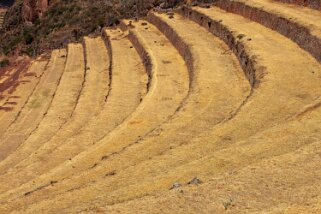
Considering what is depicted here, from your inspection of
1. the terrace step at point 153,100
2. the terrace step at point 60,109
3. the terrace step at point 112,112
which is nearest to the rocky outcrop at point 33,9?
the terrace step at point 60,109

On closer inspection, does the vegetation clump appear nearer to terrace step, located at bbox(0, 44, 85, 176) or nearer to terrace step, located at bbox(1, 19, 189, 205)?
terrace step, located at bbox(0, 44, 85, 176)

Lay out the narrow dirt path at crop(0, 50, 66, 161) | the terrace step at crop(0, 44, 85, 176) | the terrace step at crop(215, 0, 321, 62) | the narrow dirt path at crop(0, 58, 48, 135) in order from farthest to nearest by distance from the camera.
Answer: the narrow dirt path at crop(0, 58, 48, 135) < the narrow dirt path at crop(0, 50, 66, 161) < the terrace step at crop(215, 0, 321, 62) < the terrace step at crop(0, 44, 85, 176)

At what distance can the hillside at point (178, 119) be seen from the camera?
9.41m

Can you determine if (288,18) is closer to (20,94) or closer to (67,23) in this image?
(20,94)

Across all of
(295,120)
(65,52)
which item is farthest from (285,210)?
(65,52)

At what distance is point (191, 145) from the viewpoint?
1270 cm

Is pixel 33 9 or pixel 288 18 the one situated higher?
pixel 288 18

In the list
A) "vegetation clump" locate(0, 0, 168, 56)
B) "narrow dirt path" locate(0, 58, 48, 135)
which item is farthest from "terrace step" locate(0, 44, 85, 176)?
"vegetation clump" locate(0, 0, 168, 56)

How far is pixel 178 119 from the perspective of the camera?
15422 mm

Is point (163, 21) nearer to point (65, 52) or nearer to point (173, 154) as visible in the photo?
point (65, 52)

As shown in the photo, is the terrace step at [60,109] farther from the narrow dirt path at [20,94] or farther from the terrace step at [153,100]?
the terrace step at [153,100]

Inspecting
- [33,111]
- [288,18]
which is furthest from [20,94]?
[288,18]

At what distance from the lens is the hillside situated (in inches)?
371

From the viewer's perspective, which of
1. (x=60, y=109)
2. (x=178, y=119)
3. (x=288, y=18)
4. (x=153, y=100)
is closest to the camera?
(x=178, y=119)
